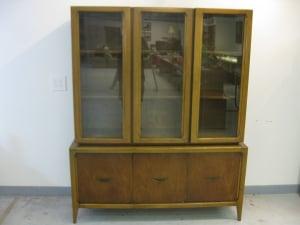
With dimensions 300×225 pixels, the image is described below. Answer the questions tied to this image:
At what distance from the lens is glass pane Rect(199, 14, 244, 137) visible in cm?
246

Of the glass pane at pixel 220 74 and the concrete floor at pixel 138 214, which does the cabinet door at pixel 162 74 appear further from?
the concrete floor at pixel 138 214

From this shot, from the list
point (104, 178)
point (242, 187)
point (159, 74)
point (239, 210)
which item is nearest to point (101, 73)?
point (159, 74)

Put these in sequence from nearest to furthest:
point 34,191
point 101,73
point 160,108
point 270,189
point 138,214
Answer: point 101,73 < point 160,108 < point 138,214 < point 34,191 < point 270,189

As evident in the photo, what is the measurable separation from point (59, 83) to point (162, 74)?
956mm

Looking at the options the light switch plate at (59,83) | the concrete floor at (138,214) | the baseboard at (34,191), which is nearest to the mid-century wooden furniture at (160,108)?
the concrete floor at (138,214)

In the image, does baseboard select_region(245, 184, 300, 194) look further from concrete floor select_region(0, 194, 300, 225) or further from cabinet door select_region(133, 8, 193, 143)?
cabinet door select_region(133, 8, 193, 143)

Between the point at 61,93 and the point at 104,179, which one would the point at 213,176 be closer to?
the point at 104,179

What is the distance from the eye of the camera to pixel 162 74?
254cm

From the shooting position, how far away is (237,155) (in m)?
2.56

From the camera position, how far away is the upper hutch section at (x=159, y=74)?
237 cm

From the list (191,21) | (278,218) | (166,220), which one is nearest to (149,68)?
(191,21)

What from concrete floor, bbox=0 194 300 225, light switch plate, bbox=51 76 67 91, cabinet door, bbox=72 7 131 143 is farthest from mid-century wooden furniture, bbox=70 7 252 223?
light switch plate, bbox=51 76 67 91

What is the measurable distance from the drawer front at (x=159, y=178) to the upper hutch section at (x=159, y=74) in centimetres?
15

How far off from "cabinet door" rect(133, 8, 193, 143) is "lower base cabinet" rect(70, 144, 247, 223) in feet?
0.56
